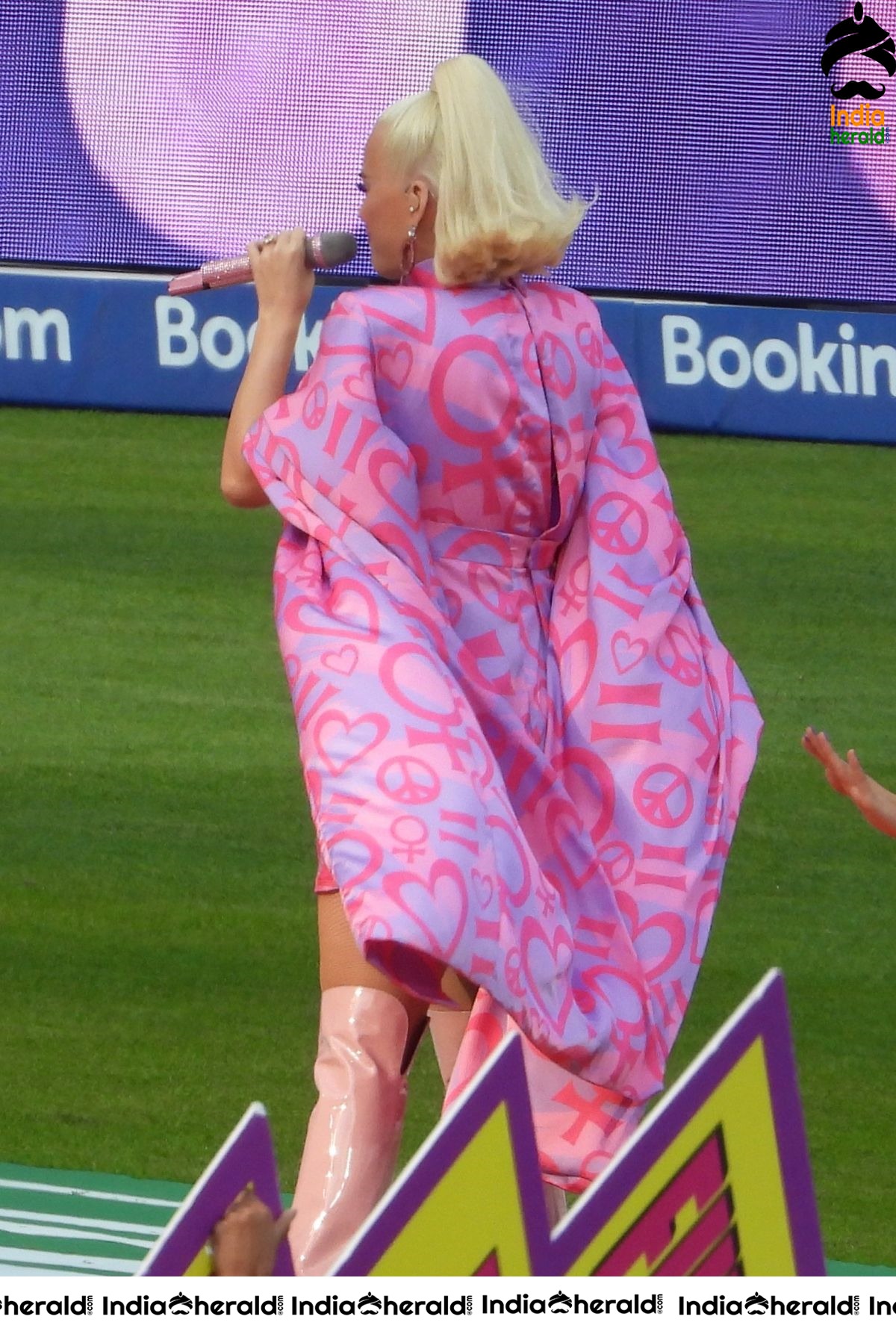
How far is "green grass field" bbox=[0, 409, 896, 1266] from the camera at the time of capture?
4.63 meters

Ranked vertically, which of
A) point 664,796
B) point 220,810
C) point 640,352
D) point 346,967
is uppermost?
point 664,796

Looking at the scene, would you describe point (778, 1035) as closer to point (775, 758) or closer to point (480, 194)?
point (480, 194)

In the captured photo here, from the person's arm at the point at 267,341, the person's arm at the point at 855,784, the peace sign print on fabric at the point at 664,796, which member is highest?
the person's arm at the point at 267,341

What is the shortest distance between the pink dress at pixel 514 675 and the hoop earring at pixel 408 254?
56mm

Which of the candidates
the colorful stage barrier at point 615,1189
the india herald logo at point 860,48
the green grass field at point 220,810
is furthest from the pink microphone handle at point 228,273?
the india herald logo at point 860,48

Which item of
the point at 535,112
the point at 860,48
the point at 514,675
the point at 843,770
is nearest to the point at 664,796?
the point at 514,675

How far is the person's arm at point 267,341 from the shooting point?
9.36 ft

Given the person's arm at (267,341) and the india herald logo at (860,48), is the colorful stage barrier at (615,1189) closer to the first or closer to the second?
the person's arm at (267,341)

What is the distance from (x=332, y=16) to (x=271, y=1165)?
27.6 feet

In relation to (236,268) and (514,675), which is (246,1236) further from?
(236,268)

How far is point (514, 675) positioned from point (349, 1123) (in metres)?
0.57

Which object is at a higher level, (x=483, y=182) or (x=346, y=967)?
(x=483, y=182)

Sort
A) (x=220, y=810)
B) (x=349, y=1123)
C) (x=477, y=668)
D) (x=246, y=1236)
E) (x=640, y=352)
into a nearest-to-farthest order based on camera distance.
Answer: (x=246, y=1236), (x=349, y=1123), (x=477, y=668), (x=220, y=810), (x=640, y=352)

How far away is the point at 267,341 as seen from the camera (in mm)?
2852
